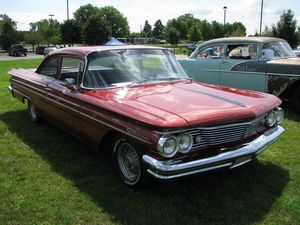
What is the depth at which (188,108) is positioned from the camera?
3.88 m

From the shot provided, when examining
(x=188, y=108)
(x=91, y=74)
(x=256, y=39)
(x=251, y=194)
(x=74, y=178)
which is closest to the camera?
(x=188, y=108)

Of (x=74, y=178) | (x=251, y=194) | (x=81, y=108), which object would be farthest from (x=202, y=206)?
(x=81, y=108)

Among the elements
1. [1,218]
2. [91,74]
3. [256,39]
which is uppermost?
[256,39]

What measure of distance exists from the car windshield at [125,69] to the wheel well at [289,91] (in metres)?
3.69

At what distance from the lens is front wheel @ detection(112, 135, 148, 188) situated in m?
3.99

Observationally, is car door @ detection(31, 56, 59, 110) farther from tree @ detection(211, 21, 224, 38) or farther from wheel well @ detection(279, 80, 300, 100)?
tree @ detection(211, 21, 224, 38)

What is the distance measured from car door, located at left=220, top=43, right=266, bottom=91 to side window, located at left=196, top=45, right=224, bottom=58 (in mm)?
197

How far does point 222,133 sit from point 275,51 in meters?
5.63

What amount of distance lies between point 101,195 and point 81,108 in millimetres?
1210

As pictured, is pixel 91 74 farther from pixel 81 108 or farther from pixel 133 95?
pixel 133 95

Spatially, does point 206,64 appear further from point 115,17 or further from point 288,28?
point 115,17

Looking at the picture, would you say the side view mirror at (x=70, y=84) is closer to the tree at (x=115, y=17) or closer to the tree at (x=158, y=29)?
the tree at (x=115, y=17)

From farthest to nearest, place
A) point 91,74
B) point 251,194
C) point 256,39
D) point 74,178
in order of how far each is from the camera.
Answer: point 256,39
point 91,74
point 74,178
point 251,194

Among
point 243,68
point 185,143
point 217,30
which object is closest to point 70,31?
point 217,30
